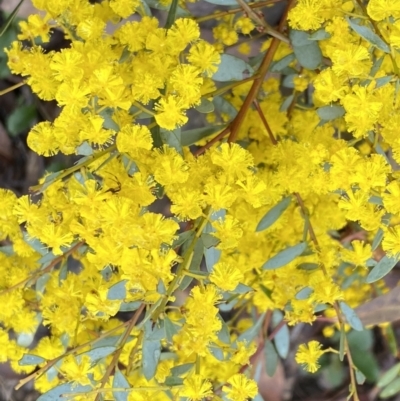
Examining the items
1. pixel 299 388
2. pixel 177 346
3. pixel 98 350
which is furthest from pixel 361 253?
pixel 299 388

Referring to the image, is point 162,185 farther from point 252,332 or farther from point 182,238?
point 252,332

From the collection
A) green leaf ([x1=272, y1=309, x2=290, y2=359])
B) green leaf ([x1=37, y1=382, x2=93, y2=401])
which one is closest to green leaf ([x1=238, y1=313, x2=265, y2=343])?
green leaf ([x1=272, y1=309, x2=290, y2=359])

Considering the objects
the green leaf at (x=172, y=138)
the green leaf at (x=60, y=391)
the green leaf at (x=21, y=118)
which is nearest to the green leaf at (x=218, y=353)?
the green leaf at (x=60, y=391)

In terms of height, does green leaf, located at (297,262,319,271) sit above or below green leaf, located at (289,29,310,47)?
below

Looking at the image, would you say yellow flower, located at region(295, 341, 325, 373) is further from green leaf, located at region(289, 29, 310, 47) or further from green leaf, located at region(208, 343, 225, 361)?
green leaf, located at region(289, 29, 310, 47)

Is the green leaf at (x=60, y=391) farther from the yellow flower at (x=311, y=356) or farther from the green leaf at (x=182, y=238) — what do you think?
the yellow flower at (x=311, y=356)

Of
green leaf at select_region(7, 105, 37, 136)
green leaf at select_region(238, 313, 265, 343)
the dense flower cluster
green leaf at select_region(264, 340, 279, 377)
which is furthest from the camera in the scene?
green leaf at select_region(7, 105, 37, 136)
